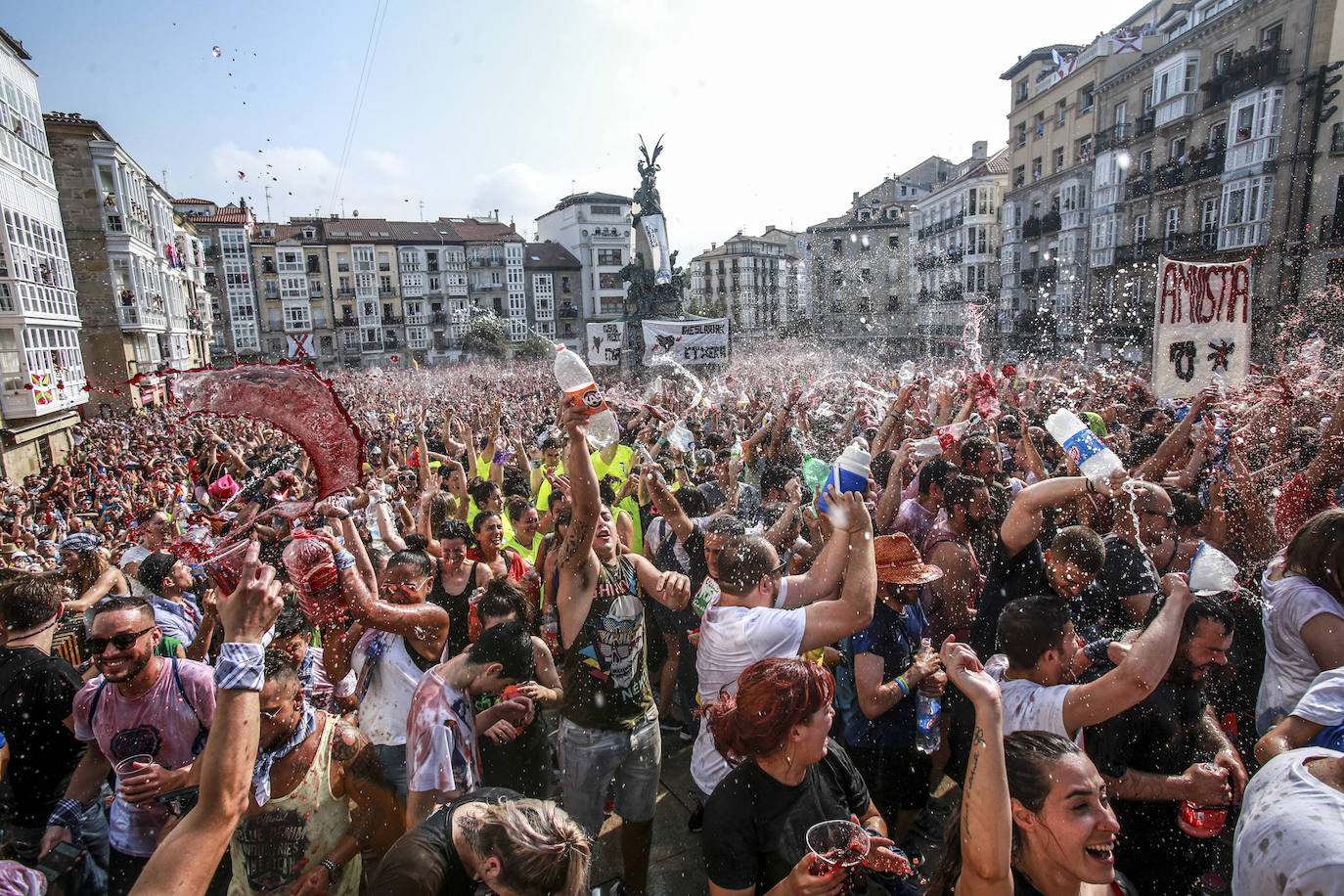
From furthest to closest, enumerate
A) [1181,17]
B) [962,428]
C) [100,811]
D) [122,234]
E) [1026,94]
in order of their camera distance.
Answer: [1026,94], [122,234], [1181,17], [962,428], [100,811]

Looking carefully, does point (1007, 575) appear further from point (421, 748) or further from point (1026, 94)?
point (1026, 94)

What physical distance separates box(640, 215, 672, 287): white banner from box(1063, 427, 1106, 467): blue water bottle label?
2337cm

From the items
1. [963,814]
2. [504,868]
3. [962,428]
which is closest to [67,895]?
[504,868]

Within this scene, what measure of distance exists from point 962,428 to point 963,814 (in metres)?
4.42

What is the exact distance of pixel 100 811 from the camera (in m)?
2.76

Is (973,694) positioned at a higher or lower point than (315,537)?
lower

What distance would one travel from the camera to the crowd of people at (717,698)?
1.71 meters

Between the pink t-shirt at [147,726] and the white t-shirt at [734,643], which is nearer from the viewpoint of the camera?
the white t-shirt at [734,643]

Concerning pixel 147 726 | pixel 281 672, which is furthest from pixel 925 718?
pixel 147 726

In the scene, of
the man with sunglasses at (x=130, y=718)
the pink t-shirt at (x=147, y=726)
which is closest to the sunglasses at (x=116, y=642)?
the man with sunglasses at (x=130, y=718)

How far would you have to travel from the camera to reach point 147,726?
8.66ft

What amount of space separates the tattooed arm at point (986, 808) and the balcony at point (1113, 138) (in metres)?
33.3

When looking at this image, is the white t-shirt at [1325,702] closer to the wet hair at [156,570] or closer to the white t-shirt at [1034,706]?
the white t-shirt at [1034,706]

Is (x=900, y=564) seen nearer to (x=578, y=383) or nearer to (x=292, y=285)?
(x=578, y=383)
